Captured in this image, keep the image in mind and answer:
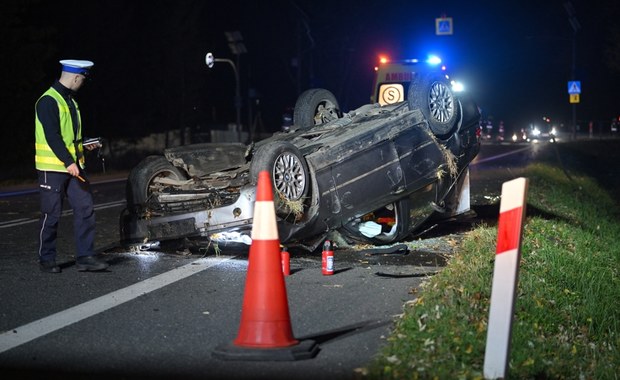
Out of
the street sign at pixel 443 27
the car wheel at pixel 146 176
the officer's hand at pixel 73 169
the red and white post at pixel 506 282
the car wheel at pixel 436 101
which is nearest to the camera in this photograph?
the red and white post at pixel 506 282

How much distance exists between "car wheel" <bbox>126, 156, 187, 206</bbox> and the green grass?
10.3 feet

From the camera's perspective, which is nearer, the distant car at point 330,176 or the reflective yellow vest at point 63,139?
the reflective yellow vest at point 63,139

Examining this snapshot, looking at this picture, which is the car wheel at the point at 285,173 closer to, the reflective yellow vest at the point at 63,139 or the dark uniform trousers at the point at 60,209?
the dark uniform trousers at the point at 60,209

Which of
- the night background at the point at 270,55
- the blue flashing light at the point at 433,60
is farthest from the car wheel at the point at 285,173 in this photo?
the blue flashing light at the point at 433,60

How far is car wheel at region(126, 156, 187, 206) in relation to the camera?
8.88 metres

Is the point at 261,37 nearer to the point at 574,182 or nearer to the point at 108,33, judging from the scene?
the point at 108,33

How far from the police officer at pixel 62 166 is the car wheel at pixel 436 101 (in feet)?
11.6

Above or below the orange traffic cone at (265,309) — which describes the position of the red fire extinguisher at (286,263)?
below

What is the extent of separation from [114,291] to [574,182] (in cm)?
1533

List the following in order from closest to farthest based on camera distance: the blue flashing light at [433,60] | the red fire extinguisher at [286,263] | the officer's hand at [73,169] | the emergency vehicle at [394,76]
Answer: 1. the officer's hand at [73,169]
2. the red fire extinguisher at [286,263]
3. the emergency vehicle at [394,76]
4. the blue flashing light at [433,60]

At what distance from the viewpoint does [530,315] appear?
6000 mm

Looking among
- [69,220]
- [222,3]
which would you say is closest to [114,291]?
[69,220]

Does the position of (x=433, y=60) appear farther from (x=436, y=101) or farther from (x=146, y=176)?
(x=146, y=176)

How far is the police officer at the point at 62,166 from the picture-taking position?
7.31 meters
